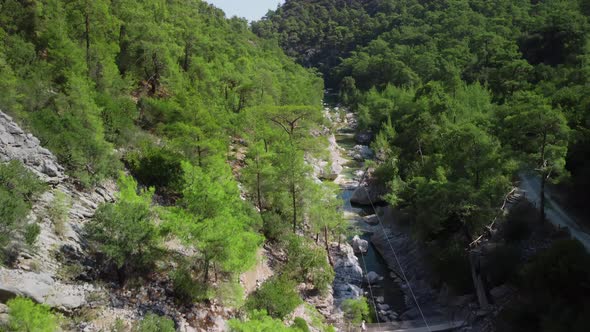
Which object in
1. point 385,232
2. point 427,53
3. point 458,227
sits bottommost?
point 385,232

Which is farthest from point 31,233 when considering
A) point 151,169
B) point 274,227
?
point 274,227

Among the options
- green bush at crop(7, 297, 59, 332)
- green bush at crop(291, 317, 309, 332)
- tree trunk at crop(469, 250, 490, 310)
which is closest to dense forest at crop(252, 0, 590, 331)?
tree trunk at crop(469, 250, 490, 310)

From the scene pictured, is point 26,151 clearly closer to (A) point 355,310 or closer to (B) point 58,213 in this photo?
(B) point 58,213

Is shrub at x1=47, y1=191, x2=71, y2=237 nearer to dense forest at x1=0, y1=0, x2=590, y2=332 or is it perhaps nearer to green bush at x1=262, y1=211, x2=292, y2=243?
dense forest at x1=0, y1=0, x2=590, y2=332

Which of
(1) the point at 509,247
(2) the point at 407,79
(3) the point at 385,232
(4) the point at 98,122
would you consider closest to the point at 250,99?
(3) the point at 385,232

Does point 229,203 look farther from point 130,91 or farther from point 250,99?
point 250,99

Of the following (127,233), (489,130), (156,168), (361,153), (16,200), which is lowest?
(361,153)

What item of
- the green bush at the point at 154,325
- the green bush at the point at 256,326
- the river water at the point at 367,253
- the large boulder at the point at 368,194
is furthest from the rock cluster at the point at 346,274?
the green bush at the point at 154,325
